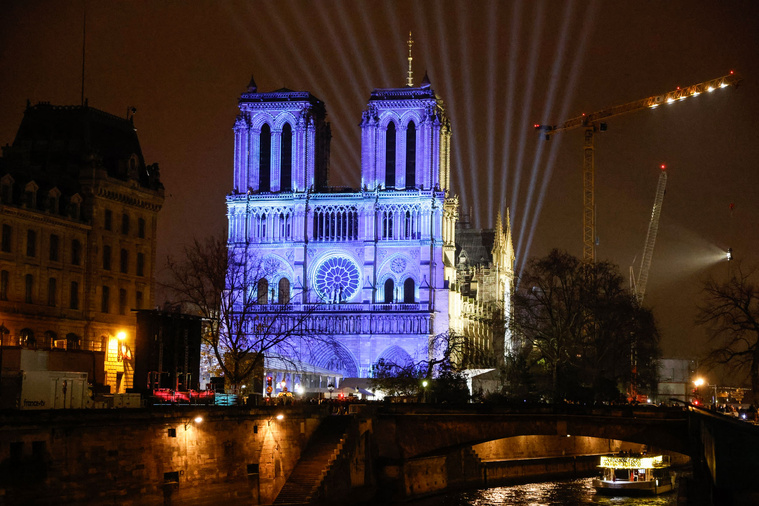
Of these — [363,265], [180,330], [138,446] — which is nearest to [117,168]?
[180,330]

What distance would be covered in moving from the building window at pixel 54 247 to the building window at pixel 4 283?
4.44m

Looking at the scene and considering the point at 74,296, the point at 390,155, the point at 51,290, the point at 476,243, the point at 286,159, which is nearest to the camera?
the point at 51,290

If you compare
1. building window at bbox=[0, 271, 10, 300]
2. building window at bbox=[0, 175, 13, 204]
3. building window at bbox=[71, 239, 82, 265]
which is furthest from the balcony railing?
building window at bbox=[0, 175, 13, 204]

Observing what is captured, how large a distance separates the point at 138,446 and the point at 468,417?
Result: 25706 mm

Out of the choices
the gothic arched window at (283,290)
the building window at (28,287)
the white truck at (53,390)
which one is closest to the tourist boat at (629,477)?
the white truck at (53,390)

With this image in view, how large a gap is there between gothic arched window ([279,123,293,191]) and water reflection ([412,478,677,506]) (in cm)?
6113

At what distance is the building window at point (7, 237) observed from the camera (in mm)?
75500

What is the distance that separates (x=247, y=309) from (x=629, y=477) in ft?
151

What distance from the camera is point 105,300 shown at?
84.4 metres

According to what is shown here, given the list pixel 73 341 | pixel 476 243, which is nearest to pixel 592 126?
pixel 476 243

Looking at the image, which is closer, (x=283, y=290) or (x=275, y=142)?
(x=275, y=142)

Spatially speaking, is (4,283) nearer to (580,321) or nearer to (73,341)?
(73,341)

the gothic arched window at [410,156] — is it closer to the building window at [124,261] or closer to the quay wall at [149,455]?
the building window at [124,261]

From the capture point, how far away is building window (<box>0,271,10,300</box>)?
75125mm
